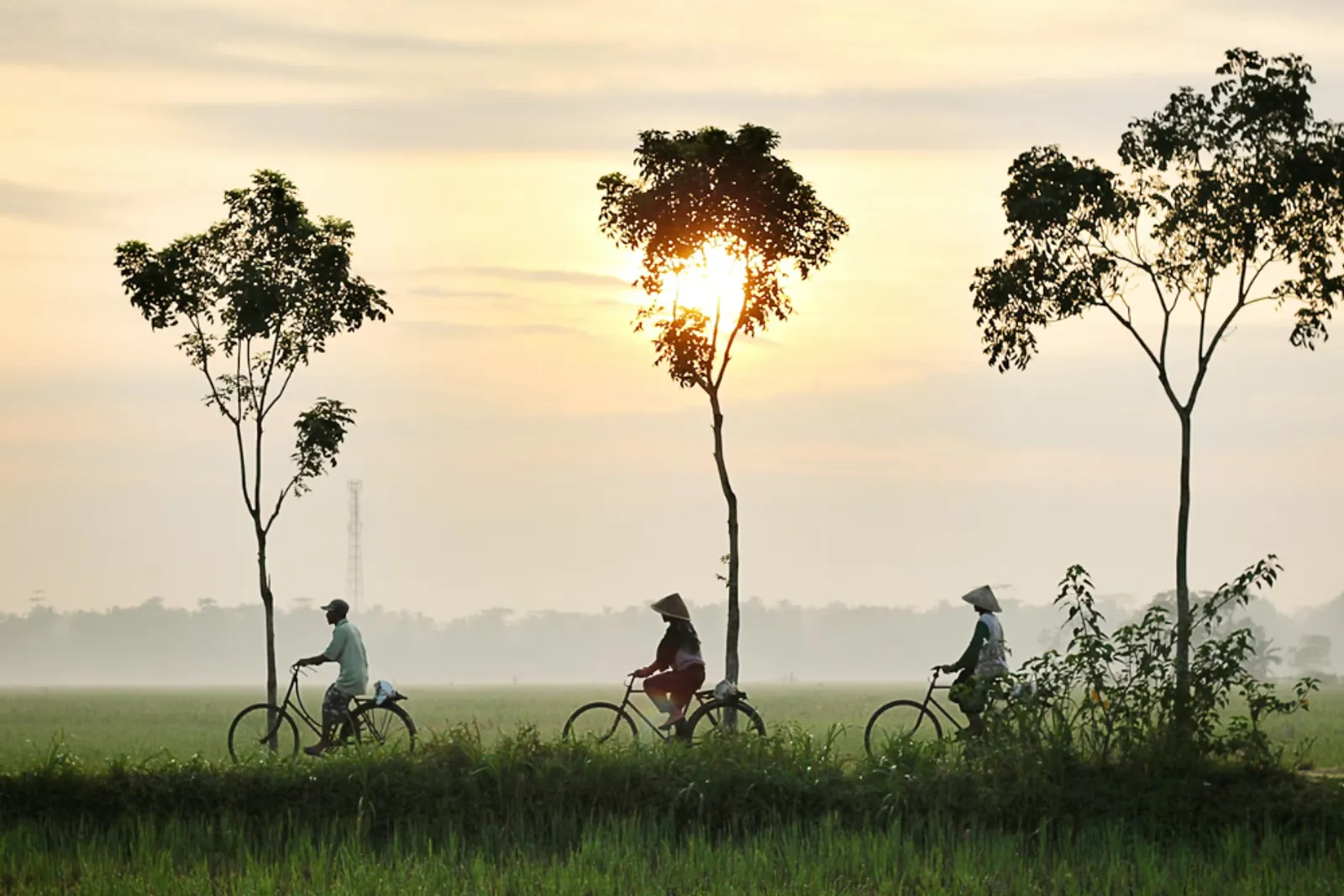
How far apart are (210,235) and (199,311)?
1.36m

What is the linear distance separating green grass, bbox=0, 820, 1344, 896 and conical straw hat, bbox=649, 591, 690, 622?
3293 mm

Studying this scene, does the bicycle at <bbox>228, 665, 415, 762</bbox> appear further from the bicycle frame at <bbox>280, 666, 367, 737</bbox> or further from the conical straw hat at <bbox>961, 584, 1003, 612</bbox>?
the conical straw hat at <bbox>961, 584, 1003, 612</bbox>

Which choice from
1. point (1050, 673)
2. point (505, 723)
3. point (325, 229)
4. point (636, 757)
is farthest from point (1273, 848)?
point (505, 723)

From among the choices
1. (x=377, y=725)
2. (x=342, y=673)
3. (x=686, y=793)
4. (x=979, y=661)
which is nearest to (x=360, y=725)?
(x=377, y=725)

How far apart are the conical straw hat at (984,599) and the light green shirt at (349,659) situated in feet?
25.4

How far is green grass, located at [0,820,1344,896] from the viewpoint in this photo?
50.7ft

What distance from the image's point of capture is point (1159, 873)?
629 inches

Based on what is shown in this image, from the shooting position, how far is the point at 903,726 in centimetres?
2120

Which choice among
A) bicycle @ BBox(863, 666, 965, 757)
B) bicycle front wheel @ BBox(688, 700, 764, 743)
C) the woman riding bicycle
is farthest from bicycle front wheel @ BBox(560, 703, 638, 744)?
bicycle @ BBox(863, 666, 965, 757)

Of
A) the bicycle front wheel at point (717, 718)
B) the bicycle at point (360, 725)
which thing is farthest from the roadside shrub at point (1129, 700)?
the bicycle at point (360, 725)

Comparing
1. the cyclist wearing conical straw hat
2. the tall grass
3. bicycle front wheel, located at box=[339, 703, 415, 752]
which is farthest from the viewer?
bicycle front wheel, located at box=[339, 703, 415, 752]

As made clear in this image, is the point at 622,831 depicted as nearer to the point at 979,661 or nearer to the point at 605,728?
the point at 605,728

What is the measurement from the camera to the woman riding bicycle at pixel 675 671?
21.0m

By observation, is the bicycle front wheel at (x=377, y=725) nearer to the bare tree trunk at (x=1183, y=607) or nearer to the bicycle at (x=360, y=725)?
the bicycle at (x=360, y=725)
